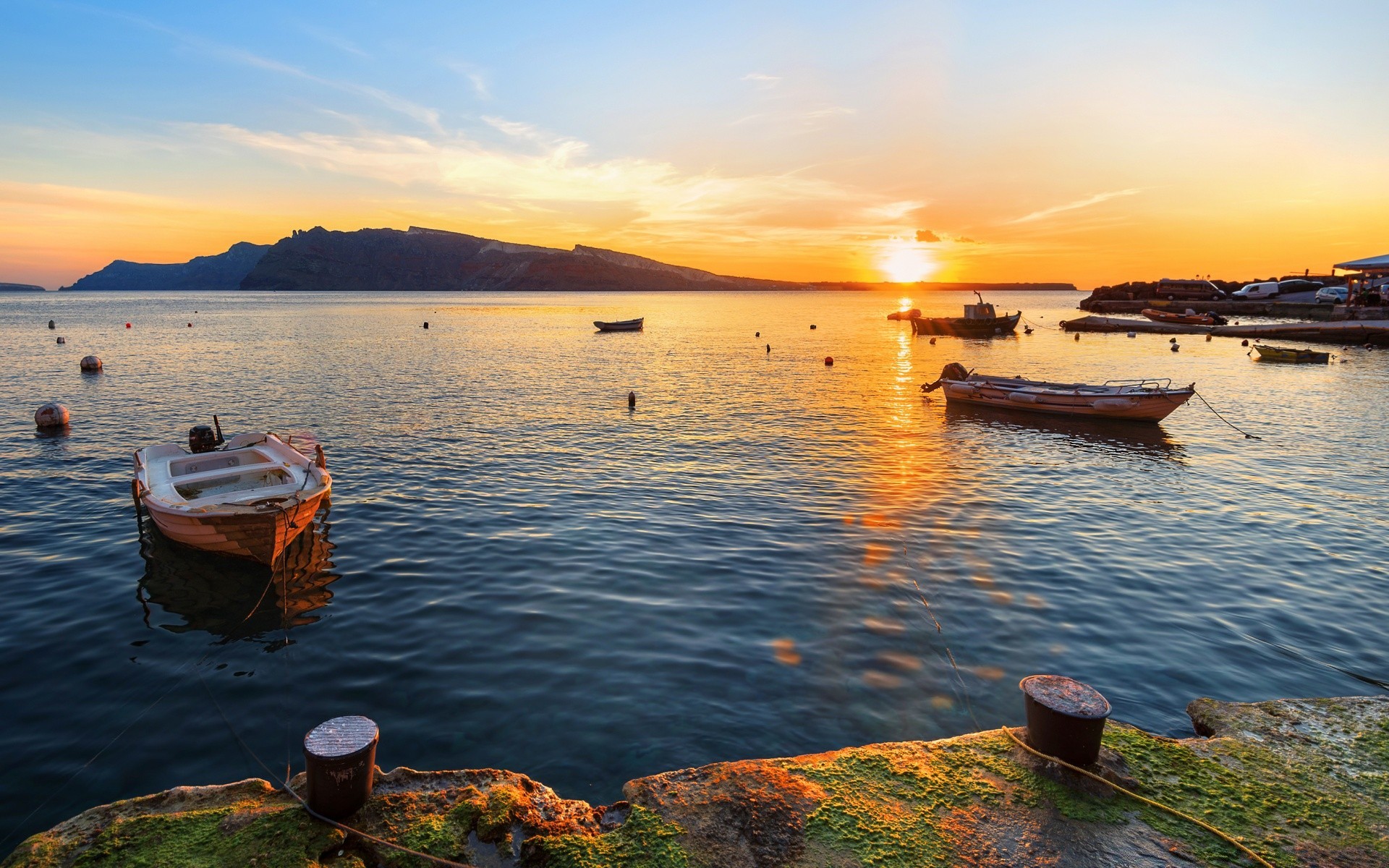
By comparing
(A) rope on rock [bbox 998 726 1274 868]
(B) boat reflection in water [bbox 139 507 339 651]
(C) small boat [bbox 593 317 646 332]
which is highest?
(C) small boat [bbox 593 317 646 332]

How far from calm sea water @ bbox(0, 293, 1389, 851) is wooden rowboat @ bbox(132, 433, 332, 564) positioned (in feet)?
2.90

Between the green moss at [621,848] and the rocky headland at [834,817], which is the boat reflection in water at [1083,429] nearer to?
the rocky headland at [834,817]

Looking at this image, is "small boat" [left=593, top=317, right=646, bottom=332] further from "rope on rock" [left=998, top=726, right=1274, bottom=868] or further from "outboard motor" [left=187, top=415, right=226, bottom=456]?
"rope on rock" [left=998, top=726, right=1274, bottom=868]

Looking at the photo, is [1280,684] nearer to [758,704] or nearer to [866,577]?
[866,577]

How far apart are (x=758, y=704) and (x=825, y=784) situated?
97.4 inches

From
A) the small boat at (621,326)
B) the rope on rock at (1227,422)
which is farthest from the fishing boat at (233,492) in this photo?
the small boat at (621,326)

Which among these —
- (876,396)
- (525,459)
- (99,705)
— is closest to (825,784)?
(99,705)

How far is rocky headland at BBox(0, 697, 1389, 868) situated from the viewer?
Answer: 223 inches

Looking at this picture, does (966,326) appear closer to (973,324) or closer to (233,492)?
(973,324)

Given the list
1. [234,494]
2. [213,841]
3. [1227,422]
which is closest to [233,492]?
[234,494]

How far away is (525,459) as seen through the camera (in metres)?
22.7

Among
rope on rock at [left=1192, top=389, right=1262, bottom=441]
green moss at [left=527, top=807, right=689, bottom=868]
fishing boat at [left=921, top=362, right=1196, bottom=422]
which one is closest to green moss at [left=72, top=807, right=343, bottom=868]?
green moss at [left=527, top=807, right=689, bottom=868]

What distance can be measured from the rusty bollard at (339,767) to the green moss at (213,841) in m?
0.20

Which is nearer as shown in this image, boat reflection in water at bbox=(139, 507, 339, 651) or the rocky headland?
the rocky headland
